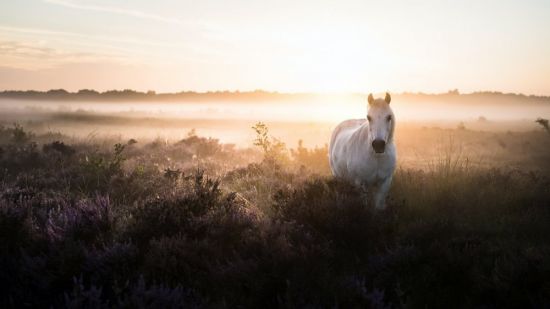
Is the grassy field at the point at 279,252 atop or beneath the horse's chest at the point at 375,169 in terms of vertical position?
beneath

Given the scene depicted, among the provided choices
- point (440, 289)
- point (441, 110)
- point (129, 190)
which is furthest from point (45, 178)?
point (441, 110)

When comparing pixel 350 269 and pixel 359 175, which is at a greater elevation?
pixel 359 175

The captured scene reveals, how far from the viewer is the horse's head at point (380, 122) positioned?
6.33m

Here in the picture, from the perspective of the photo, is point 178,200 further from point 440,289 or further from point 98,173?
point 98,173

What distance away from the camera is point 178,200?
537 centimetres

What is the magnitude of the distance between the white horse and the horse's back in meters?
0.21

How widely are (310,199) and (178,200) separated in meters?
1.68

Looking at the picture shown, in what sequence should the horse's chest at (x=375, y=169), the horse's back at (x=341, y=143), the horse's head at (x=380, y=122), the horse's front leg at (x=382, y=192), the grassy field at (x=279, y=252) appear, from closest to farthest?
the grassy field at (x=279, y=252), the horse's head at (x=380, y=122), the horse's chest at (x=375, y=169), the horse's front leg at (x=382, y=192), the horse's back at (x=341, y=143)

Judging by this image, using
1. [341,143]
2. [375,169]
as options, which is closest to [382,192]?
[375,169]

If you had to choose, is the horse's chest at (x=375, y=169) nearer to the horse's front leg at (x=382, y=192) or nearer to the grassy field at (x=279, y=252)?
the horse's front leg at (x=382, y=192)

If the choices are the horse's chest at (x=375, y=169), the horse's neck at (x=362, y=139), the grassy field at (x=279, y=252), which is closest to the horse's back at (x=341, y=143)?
the horse's neck at (x=362, y=139)

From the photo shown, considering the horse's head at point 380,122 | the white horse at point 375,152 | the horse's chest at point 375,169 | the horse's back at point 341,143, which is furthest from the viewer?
the horse's back at point 341,143

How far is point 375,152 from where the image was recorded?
21.4 ft

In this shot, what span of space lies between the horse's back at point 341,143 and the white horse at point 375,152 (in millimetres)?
206
